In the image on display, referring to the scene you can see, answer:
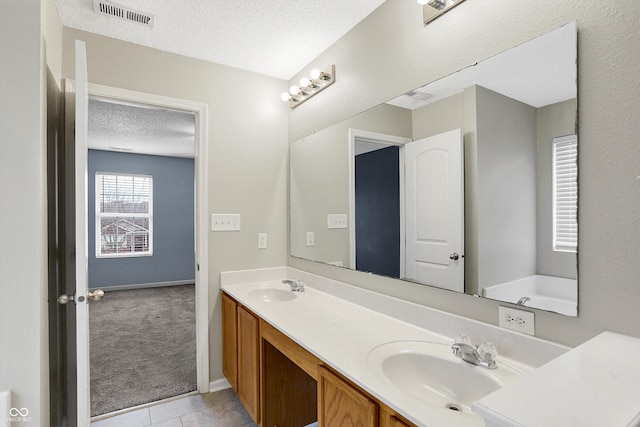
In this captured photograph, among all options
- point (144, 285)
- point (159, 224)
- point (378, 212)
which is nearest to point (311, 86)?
point (378, 212)

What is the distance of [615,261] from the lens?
0.94m

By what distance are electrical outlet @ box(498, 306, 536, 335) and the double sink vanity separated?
0.03 metres

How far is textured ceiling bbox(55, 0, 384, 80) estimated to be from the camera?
1.78m

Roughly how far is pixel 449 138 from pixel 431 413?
1057 mm

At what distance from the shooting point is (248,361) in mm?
1945

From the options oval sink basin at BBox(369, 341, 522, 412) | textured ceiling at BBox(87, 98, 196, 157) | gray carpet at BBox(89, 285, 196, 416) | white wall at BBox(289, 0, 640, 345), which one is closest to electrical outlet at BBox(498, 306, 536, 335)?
white wall at BBox(289, 0, 640, 345)

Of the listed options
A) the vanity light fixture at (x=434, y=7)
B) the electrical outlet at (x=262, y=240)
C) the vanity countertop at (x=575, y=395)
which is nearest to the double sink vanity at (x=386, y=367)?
the vanity countertop at (x=575, y=395)

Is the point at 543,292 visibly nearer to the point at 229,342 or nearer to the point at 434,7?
the point at 434,7

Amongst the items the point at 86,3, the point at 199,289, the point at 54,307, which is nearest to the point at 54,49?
the point at 86,3

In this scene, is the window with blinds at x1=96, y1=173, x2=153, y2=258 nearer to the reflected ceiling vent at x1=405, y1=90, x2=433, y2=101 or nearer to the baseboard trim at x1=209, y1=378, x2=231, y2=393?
the baseboard trim at x1=209, y1=378, x2=231, y2=393

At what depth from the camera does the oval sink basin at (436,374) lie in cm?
107

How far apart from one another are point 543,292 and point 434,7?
123 cm

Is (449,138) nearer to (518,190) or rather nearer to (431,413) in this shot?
(518,190)

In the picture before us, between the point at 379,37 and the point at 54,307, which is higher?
the point at 379,37
